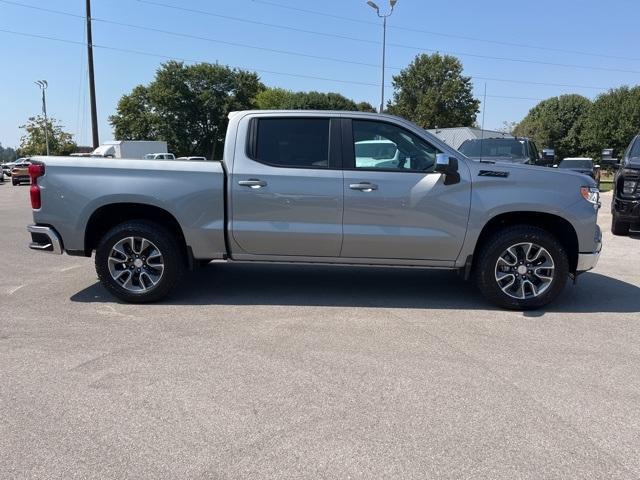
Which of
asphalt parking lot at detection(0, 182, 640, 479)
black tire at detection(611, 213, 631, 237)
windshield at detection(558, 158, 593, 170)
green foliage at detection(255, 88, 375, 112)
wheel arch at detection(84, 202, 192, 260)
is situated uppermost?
green foliage at detection(255, 88, 375, 112)

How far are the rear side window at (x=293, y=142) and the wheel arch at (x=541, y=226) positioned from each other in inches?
71.5

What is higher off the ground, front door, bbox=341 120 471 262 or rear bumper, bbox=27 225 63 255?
front door, bbox=341 120 471 262

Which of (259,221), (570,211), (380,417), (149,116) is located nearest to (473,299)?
(570,211)

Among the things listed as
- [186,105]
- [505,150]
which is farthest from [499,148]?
[186,105]

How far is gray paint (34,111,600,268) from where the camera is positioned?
538 cm

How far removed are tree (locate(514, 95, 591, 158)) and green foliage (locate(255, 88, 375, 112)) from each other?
20941 mm

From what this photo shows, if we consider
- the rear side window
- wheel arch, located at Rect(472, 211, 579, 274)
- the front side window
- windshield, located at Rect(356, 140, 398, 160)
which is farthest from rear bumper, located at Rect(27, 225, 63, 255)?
wheel arch, located at Rect(472, 211, 579, 274)

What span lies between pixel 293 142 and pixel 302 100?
57.9 metres

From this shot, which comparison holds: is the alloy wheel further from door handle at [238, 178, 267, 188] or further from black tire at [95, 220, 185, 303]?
black tire at [95, 220, 185, 303]

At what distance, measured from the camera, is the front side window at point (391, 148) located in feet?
18.0

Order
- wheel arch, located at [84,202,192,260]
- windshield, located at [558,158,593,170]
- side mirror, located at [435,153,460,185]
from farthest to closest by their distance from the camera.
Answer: windshield, located at [558,158,593,170]
wheel arch, located at [84,202,192,260]
side mirror, located at [435,153,460,185]

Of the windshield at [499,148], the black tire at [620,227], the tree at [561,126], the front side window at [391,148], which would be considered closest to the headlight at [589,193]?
the front side window at [391,148]

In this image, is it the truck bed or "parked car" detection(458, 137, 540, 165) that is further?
"parked car" detection(458, 137, 540, 165)

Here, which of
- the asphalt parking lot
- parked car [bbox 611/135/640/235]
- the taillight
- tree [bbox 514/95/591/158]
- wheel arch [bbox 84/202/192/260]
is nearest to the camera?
the asphalt parking lot
